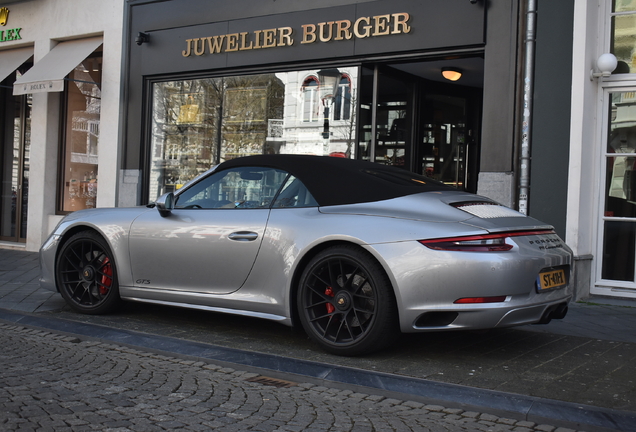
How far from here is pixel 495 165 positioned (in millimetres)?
8055

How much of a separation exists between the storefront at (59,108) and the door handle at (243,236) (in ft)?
24.1

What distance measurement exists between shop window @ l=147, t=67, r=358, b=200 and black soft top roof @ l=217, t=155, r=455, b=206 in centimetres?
438

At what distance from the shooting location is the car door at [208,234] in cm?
490

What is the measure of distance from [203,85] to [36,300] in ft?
17.8

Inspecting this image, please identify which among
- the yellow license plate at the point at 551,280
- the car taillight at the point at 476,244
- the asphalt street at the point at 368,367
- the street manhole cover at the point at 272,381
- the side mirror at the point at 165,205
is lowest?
the street manhole cover at the point at 272,381

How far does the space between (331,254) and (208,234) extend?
3.69 feet

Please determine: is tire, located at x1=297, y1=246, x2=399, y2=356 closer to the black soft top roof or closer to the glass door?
the black soft top roof

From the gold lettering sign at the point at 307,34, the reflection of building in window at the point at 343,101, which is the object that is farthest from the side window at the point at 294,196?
the reflection of building in window at the point at 343,101

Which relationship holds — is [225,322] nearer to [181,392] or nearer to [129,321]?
[129,321]

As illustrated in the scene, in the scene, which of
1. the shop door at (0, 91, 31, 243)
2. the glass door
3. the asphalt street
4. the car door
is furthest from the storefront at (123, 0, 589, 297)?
the car door

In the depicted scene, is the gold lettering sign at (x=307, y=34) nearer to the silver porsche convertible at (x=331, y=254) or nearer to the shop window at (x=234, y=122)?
the shop window at (x=234, y=122)

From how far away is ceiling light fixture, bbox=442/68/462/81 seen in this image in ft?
32.5

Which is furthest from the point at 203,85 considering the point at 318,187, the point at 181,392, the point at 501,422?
the point at 501,422

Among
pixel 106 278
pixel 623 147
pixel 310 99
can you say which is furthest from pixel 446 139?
pixel 106 278
